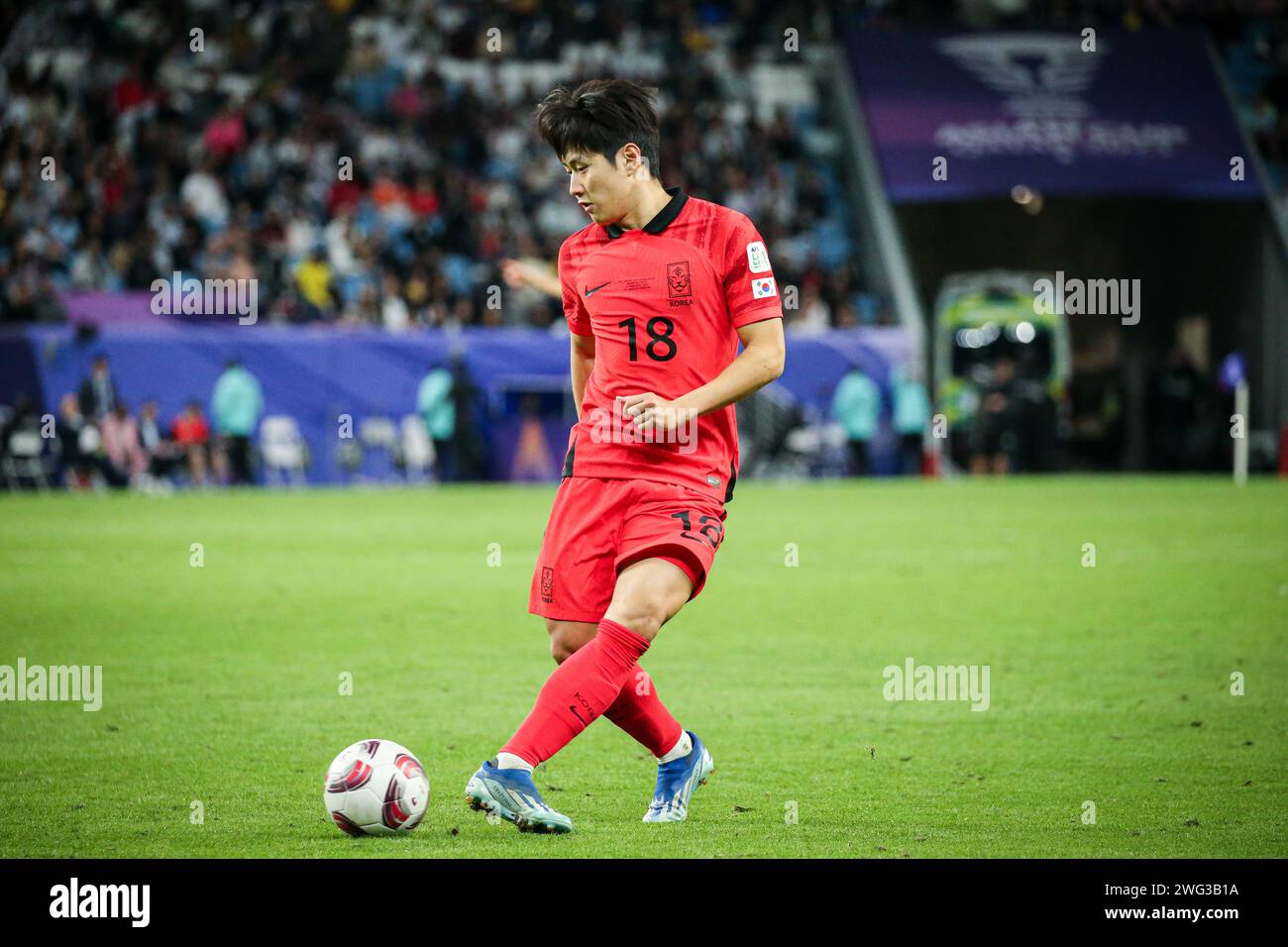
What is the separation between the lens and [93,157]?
98.8 ft

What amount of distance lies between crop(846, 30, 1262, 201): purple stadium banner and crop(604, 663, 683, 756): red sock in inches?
1090

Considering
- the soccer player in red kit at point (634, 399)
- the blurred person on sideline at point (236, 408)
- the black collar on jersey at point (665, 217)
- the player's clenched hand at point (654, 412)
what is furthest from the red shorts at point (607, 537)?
the blurred person on sideline at point (236, 408)

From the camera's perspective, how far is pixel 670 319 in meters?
5.46

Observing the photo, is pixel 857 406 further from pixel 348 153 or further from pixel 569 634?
pixel 569 634

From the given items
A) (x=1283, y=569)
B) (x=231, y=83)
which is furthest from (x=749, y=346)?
(x=231, y=83)

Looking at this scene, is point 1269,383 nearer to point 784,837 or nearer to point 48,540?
point 48,540

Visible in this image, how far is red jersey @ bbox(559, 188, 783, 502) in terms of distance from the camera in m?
5.44

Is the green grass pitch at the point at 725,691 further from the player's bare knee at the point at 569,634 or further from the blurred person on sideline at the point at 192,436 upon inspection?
the blurred person on sideline at the point at 192,436

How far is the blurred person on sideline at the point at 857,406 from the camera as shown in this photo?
28625 millimetres

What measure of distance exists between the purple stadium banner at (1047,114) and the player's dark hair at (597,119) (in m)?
27.7

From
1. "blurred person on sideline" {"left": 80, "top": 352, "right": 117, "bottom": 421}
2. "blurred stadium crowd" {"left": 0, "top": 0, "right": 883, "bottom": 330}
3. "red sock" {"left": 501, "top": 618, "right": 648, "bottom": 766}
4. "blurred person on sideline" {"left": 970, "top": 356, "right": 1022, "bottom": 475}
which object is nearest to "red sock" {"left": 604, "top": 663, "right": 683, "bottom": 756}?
"red sock" {"left": 501, "top": 618, "right": 648, "bottom": 766}

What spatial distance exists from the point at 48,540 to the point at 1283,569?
11571mm

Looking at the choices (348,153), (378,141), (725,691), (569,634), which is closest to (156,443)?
(348,153)
